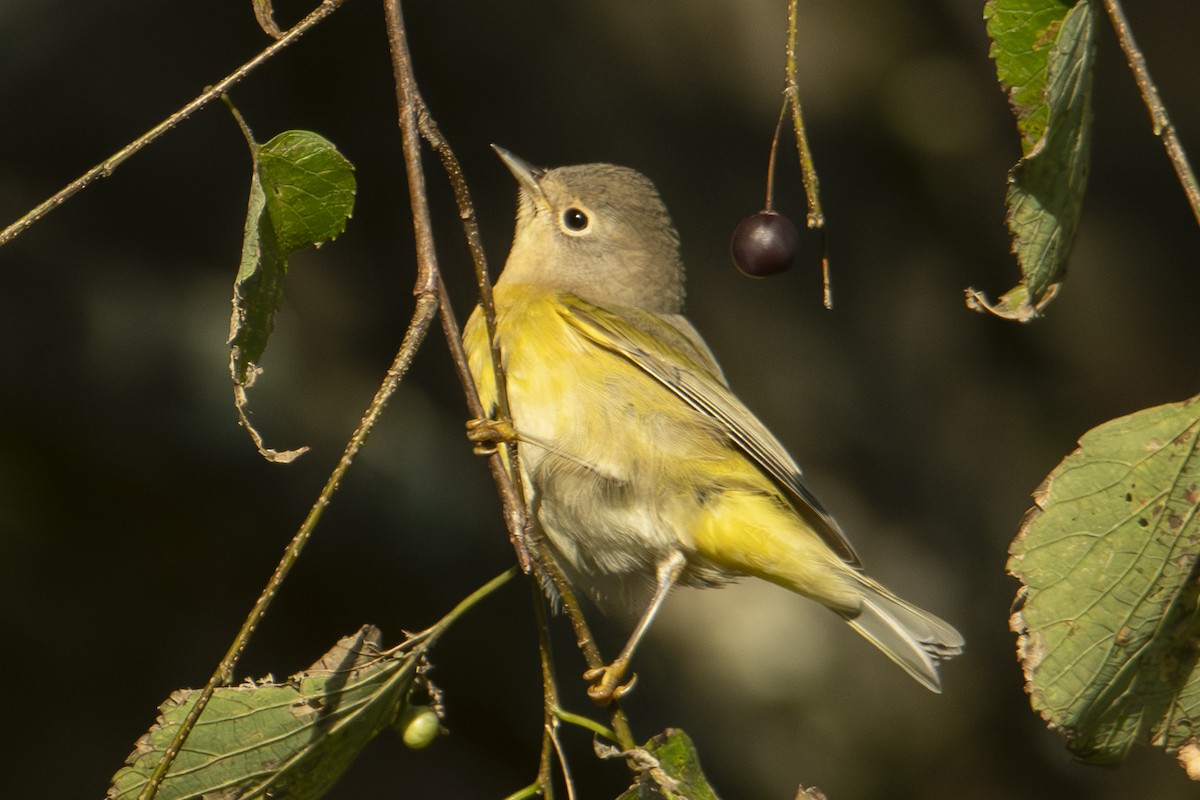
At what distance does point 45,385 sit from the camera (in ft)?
13.6

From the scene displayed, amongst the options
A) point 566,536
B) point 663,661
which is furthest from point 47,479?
point 663,661

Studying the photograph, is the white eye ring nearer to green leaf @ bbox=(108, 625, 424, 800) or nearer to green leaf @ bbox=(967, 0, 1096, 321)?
green leaf @ bbox=(108, 625, 424, 800)

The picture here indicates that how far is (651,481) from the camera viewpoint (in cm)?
300

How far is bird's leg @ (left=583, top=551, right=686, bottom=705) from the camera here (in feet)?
8.08

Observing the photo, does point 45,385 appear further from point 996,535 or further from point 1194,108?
point 1194,108

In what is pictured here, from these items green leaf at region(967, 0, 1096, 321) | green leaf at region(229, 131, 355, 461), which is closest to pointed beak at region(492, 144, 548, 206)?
green leaf at region(229, 131, 355, 461)

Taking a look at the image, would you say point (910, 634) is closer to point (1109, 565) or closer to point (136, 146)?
point (1109, 565)

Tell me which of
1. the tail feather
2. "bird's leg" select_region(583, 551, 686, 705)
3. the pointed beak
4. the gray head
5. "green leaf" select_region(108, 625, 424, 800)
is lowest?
the tail feather

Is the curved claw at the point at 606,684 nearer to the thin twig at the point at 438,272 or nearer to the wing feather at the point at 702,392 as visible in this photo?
the thin twig at the point at 438,272

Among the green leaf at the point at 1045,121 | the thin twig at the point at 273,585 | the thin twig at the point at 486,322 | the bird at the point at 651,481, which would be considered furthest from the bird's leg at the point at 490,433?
the green leaf at the point at 1045,121

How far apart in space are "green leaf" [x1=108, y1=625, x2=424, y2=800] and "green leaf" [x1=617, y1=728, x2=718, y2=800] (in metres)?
0.48

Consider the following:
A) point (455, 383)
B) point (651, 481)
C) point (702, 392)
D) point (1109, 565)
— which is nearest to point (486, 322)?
point (1109, 565)

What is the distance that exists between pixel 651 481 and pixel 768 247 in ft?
2.12

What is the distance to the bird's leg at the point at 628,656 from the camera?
2463 mm
